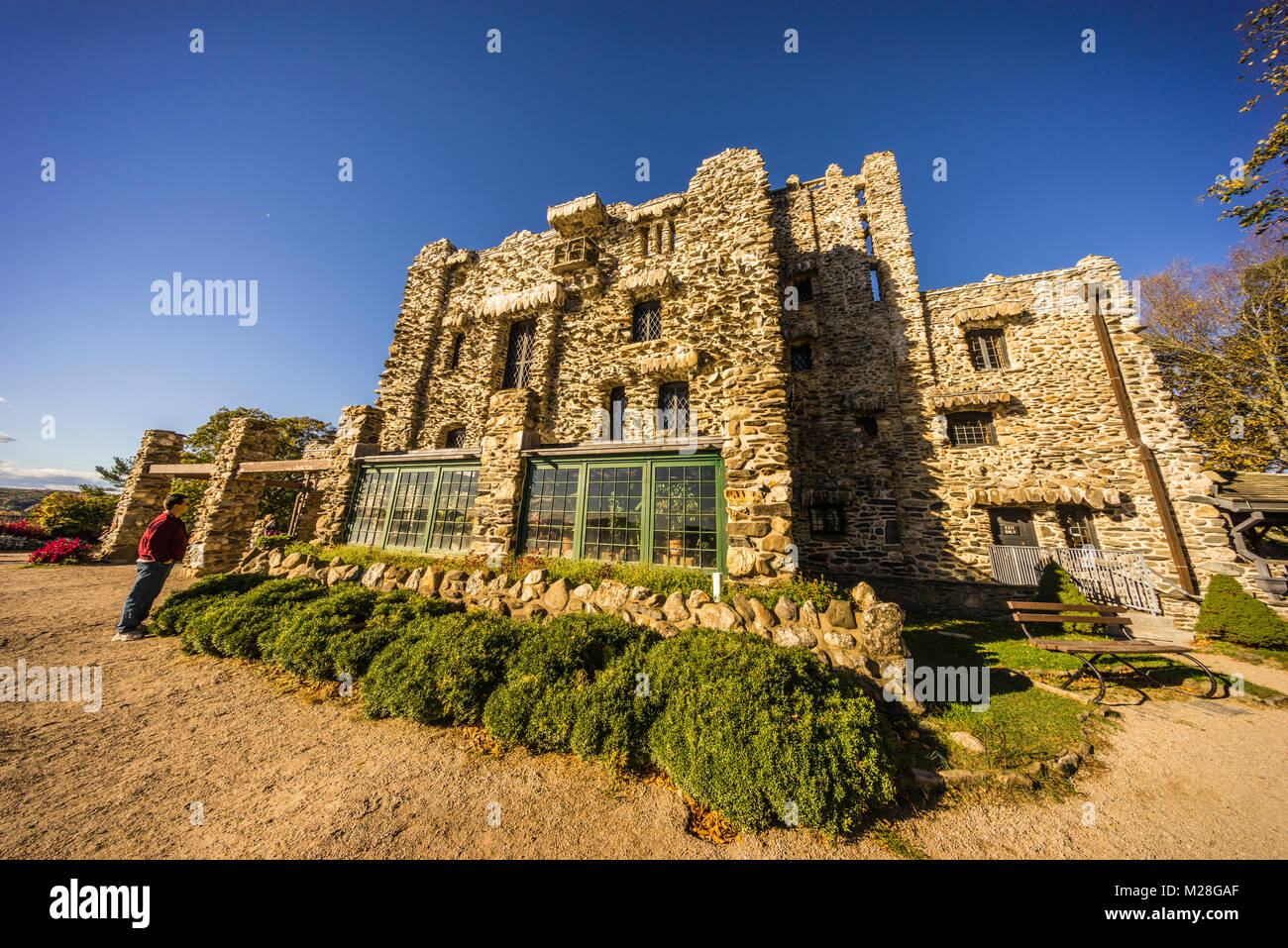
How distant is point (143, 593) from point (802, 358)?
17787 mm

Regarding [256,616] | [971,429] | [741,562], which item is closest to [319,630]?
[256,616]

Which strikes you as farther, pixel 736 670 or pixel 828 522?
pixel 828 522

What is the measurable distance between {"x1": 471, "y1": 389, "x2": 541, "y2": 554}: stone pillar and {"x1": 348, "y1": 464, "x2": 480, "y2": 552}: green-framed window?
0.64 metres

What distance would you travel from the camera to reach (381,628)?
5469 millimetres

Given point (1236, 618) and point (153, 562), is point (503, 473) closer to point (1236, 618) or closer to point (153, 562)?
point (153, 562)

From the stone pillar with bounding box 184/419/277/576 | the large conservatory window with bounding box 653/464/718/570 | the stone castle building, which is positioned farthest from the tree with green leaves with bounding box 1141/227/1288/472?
the stone pillar with bounding box 184/419/277/576

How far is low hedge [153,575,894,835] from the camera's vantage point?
321 cm

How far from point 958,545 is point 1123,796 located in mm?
9695

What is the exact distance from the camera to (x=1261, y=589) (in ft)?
30.5

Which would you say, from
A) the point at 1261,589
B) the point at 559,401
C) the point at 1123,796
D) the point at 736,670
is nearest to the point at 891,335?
the point at 1261,589

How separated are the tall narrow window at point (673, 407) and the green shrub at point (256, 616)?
8.32 meters

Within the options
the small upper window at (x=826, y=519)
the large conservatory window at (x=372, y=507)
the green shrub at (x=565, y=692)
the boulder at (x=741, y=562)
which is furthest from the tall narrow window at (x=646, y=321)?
the green shrub at (x=565, y=692)
